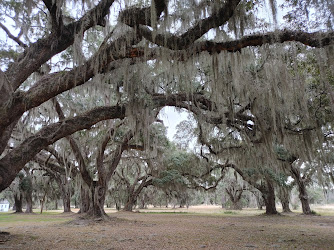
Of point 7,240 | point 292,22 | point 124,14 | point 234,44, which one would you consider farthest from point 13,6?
point 292,22

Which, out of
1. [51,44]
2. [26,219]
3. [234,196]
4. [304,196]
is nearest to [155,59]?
[51,44]

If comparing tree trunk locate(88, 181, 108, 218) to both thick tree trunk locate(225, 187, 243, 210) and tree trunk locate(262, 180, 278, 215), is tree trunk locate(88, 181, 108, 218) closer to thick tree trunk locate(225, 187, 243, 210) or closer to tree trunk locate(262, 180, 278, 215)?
tree trunk locate(262, 180, 278, 215)

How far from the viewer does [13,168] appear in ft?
17.0

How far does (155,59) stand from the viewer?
16.5ft

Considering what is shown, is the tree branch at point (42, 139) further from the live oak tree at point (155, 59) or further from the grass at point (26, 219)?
the grass at point (26, 219)

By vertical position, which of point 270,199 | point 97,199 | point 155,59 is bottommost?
point 270,199

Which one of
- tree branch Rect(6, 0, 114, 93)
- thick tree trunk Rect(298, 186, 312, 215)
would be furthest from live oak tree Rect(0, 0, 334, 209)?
thick tree trunk Rect(298, 186, 312, 215)

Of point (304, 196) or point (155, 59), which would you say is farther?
point (304, 196)

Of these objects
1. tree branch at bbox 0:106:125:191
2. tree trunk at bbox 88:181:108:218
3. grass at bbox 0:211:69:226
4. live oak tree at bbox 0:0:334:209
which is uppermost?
live oak tree at bbox 0:0:334:209

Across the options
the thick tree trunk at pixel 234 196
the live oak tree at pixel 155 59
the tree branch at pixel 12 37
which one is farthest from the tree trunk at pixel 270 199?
the tree branch at pixel 12 37

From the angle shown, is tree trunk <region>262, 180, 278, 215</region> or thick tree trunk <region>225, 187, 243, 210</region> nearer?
tree trunk <region>262, 180, 278, 215</region>

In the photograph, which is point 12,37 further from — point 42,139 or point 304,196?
point 304,196

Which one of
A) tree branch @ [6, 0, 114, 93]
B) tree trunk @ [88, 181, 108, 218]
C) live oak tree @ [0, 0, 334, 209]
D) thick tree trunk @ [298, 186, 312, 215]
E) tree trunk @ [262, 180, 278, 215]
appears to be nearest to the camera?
live oak tree @ [0, 0, 334, 209]

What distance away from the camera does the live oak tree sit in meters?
4.05
